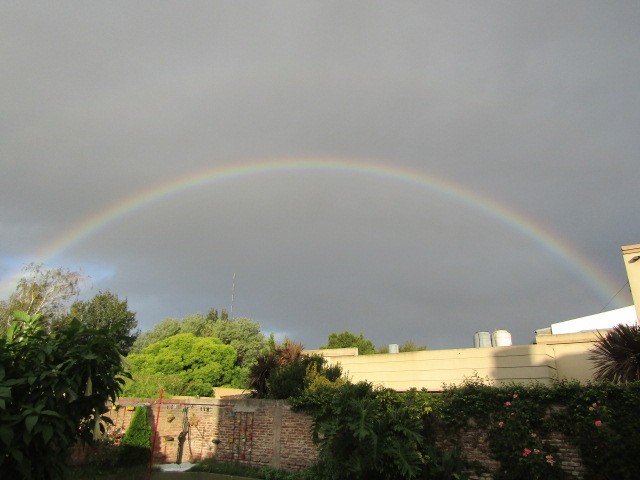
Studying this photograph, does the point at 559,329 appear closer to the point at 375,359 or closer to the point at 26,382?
the point at 375,359

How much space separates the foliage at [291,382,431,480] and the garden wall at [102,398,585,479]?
2.47m

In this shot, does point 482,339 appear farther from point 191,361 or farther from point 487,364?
point 191,361

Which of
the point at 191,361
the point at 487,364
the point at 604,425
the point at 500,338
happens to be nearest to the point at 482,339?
the point at 500,338

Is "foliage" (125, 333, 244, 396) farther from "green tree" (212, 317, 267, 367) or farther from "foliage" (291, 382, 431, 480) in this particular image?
"foliage" (291, 382, 431, 480)

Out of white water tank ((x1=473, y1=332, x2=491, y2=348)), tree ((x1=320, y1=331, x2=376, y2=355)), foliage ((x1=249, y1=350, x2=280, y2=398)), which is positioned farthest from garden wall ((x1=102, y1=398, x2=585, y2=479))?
tree ((x1=320, y1=331, x2=376, y2=355))

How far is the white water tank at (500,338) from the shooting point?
2400cm

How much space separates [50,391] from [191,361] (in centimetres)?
3149

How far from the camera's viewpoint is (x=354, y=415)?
1044 centimetres

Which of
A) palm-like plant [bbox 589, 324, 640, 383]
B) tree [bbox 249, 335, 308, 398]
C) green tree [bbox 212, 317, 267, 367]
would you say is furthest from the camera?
green tree [bbox 212, 317, 267, 367]

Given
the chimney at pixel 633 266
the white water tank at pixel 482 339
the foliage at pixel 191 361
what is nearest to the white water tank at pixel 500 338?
the white water tank at pixel 482 339

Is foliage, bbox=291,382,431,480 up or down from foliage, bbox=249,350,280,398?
down

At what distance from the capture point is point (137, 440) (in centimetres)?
1492

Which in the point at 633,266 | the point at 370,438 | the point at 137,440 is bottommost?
the point at 137,440

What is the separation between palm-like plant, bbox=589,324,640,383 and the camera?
11625mm
